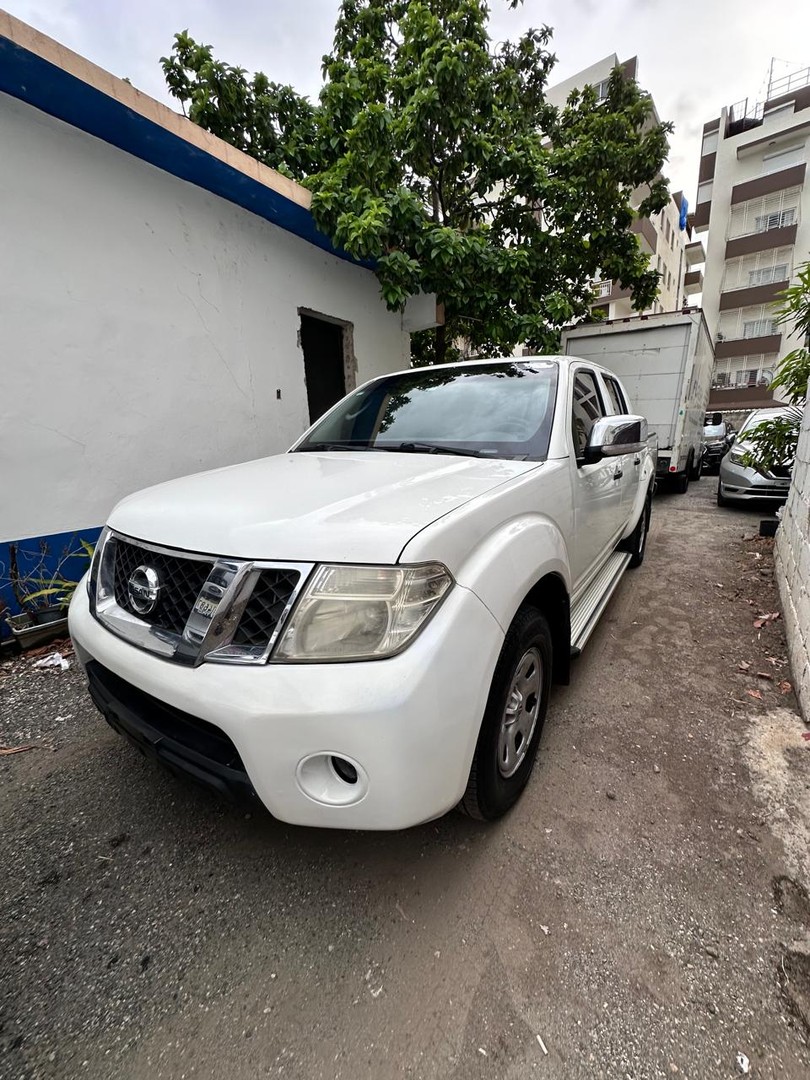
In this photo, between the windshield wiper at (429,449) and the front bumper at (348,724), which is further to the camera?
the windshield wiper at (429,449)

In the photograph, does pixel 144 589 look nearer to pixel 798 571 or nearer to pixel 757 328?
pixel 798 571

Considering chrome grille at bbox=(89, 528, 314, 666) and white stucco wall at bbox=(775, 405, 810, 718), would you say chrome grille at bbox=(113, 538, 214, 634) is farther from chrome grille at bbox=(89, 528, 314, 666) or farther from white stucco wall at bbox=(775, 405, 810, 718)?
white stucco wall at bbox=(775, 405, 810, 718)

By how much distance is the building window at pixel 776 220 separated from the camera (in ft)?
76.3

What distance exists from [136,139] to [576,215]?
22.2 ft

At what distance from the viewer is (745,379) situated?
2511 cm

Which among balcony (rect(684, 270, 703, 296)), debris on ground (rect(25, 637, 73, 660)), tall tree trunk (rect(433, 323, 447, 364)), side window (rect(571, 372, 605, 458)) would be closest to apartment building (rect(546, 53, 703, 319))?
balcony (rect(684, 270, 703, 296))

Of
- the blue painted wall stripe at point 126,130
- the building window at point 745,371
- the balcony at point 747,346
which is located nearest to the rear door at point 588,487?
the blue painted wall stripe at point 126,130

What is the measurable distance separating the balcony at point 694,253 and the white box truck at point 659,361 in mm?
38184

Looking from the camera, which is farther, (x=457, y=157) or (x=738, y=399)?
(x=738, y=399)

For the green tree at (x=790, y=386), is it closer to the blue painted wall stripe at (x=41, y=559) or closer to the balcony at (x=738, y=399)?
the blue painted wall stripe at (x=41, y=559)

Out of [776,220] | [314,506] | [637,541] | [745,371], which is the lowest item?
[637,541]

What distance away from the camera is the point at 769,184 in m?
23.5

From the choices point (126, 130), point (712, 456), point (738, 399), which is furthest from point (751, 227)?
point (126, 130)

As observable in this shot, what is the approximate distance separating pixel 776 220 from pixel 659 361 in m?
25.1
